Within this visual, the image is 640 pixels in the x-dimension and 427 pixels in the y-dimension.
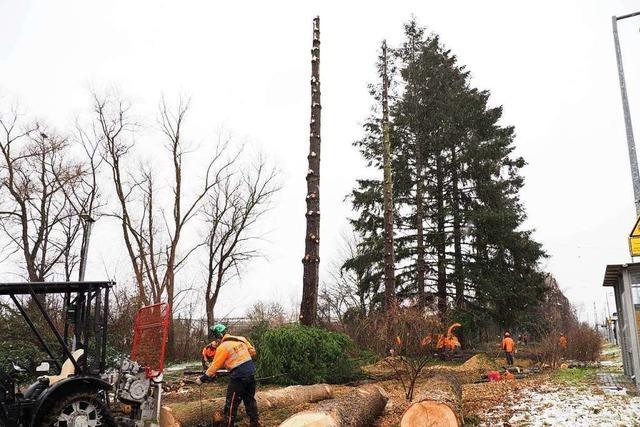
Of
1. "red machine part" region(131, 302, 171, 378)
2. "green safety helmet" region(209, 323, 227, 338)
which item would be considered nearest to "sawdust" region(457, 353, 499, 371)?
"green safety helmet" region(209, 323, 227, 338)

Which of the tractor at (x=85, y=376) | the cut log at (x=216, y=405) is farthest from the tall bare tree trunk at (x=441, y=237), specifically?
the tractor at (x=85, y=376)

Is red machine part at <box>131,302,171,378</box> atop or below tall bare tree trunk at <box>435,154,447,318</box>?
below

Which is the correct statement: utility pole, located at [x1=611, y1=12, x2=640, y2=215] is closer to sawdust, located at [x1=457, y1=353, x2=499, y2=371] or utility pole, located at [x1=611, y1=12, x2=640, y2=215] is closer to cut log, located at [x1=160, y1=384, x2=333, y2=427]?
cut log, located at [x1=160, y1=384, x2=333, y2=427]

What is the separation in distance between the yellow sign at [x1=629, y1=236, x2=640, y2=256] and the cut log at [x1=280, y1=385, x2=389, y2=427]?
24.0 feet

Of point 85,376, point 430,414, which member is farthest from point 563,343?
point 85,376

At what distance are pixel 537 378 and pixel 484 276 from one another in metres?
8.45

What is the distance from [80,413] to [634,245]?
1259 centimetres

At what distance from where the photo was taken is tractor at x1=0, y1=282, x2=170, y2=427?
6852 mm

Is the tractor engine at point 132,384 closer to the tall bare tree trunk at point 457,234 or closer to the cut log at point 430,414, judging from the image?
the cut log at point 430,414

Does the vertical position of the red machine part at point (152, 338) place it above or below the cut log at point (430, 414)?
above

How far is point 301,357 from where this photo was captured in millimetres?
13000

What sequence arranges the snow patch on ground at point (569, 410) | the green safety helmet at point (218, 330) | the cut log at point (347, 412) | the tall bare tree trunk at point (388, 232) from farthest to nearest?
the tall bare tree trunk at point (388, 232) < the snow patch on ground at point (569, 410) < the green safety helmet at point (218, 330) < the cut log at point (347, 412)

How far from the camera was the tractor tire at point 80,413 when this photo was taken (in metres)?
6.86

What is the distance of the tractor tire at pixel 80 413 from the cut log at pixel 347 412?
2.37 m
